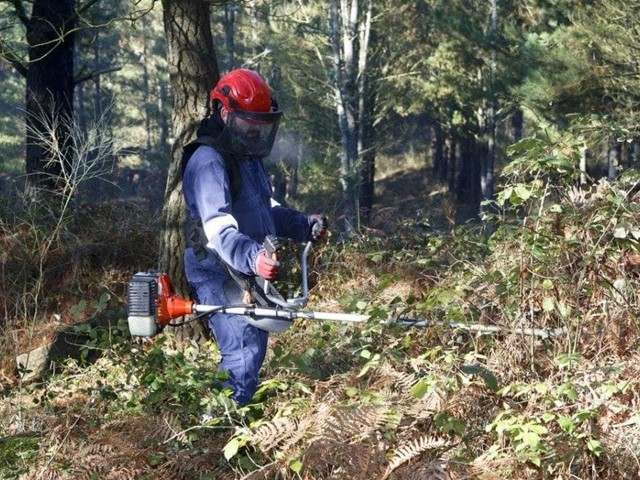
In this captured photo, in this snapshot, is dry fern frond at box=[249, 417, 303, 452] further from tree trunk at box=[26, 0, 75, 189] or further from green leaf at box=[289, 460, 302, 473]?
tree trunk at box=[26, 0, 75, 189]

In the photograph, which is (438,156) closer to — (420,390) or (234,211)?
(234,211)

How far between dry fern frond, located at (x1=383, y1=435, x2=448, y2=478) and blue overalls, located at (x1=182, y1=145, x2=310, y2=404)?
1300 mm

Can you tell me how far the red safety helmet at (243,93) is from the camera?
4852mm

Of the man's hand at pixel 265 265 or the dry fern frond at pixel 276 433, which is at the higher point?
the man's hand at pixel 265 265

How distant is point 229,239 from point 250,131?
758mm

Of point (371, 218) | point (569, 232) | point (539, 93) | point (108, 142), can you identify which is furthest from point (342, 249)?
point (539, 93)

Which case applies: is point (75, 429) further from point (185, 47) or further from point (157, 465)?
point (185, 47)

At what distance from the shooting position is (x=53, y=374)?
650 cm

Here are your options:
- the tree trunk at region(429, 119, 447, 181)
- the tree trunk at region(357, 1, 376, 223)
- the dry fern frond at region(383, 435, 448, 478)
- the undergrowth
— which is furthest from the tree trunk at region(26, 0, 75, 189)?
the tree trunk at region(429, 119, 447, 181)

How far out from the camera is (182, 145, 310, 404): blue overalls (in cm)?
449

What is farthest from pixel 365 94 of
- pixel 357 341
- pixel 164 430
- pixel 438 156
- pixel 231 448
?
pixel 231 448

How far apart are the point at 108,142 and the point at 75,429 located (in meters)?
4.36

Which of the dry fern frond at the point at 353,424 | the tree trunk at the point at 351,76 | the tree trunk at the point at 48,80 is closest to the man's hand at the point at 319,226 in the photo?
the dry fern frond at the point at 353,424

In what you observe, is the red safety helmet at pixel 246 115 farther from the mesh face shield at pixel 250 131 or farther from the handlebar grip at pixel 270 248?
the handlebar grip at pixel 270 248
